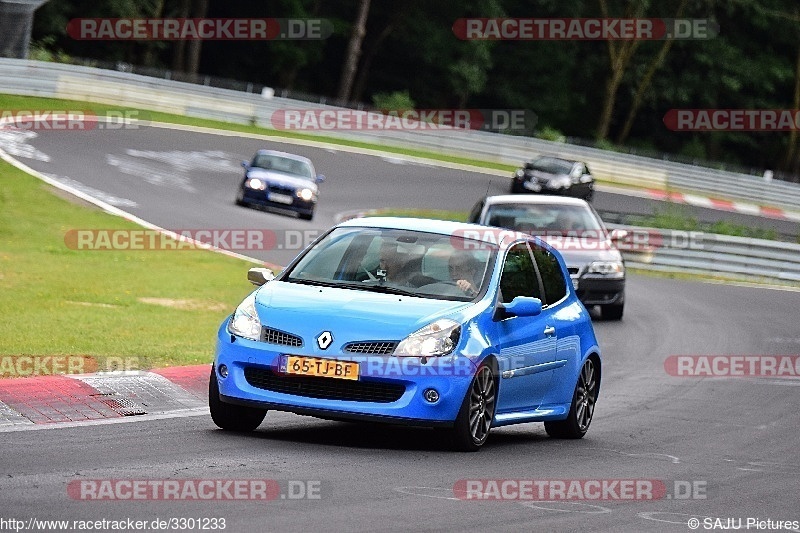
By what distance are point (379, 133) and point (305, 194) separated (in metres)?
19.4

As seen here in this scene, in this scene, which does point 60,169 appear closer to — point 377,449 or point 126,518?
point 377,449

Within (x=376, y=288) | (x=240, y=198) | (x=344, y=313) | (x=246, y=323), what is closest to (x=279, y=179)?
(x=240, y=198)

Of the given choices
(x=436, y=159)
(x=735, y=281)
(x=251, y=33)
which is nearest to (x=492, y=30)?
(x=251, y=33)

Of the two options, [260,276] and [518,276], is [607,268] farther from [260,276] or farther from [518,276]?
[260,276]

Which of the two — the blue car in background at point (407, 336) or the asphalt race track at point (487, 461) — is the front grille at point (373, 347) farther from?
the asphalt race track at point (487, 461)

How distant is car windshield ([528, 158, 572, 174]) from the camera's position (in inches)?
1772

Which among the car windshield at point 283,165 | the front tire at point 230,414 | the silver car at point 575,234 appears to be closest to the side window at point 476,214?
the silver car at point 575,234

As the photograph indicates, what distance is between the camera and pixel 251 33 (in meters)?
71.1

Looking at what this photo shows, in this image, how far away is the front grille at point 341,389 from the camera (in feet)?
31.9

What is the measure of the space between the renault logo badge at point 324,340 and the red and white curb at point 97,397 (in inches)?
66.4

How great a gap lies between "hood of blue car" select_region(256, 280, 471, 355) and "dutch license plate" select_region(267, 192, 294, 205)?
21800 mm

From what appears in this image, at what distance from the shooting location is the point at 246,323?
10.0 meters

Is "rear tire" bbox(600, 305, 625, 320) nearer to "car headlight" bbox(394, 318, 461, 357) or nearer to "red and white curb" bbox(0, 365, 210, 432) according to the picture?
"red and white curb" bbox(0, 365, 210, 432)

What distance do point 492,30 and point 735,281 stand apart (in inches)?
1729
